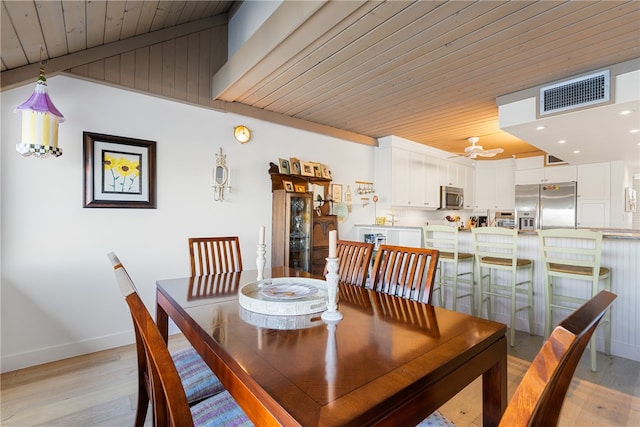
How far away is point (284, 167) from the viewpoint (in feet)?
12.5

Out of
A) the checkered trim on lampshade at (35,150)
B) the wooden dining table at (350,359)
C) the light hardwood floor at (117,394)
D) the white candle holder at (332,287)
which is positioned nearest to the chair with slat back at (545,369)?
the wooden dining table at (350,359)

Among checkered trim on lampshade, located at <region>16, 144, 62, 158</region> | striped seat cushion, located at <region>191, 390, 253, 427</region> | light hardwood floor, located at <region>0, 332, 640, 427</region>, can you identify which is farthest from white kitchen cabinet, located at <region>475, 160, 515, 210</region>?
checkered trim on lampshade, located at <region>16, 144, 62, 158</region>

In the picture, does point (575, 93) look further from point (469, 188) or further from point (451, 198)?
point (469, 188)

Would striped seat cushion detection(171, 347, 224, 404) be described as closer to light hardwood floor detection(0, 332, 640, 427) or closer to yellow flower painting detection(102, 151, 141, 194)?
light hardwood floor detection(0, 332, 640, 427)

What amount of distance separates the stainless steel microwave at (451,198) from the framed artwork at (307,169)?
2.98 meters

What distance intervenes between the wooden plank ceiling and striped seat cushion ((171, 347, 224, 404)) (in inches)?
82.5

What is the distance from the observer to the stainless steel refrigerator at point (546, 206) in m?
5.37

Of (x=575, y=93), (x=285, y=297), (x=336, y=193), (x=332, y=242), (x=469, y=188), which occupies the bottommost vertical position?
(x=285, y=297)

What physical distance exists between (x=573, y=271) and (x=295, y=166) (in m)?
2.97

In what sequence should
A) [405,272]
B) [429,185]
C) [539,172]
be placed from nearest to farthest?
[405,272] → [429,185] → [539,172]

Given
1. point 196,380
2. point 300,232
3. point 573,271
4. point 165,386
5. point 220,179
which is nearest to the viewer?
point 165,386

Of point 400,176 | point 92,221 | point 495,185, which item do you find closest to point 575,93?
point 400,176

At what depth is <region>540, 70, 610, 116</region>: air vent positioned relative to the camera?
101 inches

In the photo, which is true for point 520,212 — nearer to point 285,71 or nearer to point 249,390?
point 285,71
